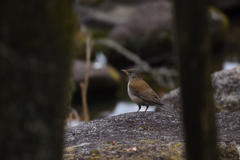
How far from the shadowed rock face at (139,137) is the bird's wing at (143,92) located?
93 centimetres

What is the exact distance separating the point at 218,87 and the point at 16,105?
4.75 m

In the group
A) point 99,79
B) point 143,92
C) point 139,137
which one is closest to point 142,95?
point 143,92

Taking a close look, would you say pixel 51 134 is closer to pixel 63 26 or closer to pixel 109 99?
pixel 63 26

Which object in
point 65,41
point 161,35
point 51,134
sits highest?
point 161,35

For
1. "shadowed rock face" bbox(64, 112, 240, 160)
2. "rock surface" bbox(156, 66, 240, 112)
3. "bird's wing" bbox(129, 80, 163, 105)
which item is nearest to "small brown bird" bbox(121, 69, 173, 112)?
"bird's wing" bbox(129, 80, 163, 105)

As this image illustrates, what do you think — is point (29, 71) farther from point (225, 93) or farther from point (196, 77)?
point (225, 93)

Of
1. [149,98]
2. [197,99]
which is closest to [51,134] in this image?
[197,99]

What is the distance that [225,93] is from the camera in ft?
20.4

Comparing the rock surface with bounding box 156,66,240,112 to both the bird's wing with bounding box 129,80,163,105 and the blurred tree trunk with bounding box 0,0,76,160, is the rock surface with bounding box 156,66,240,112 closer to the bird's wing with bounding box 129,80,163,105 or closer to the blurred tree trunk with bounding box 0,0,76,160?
the bird's wing with bounding box 129,80,163,105

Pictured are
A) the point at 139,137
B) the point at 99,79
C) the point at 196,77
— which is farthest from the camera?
the point at 99,79

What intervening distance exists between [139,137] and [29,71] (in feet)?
6.08

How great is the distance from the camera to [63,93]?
2.24m

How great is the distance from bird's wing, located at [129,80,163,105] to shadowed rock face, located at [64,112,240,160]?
93cm

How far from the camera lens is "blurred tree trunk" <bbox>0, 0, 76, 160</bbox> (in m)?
2.07
